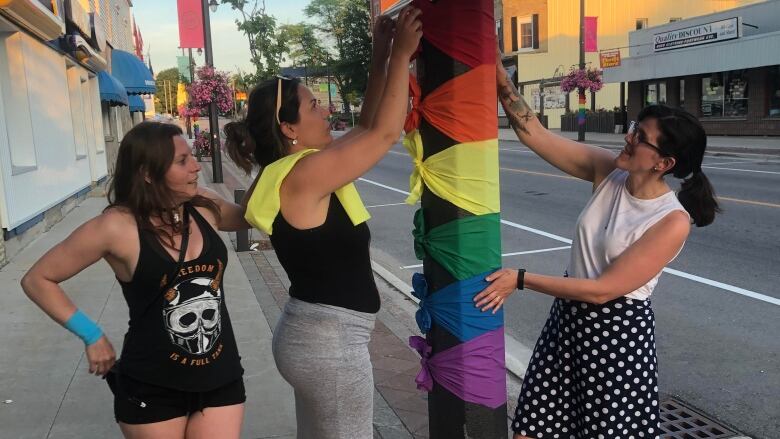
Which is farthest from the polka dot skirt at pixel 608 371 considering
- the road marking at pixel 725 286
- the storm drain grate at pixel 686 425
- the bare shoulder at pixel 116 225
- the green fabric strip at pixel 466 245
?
the road marking at pixel 725 286

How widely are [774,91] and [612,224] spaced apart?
26.4m

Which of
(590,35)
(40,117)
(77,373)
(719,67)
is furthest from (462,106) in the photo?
(590,35)

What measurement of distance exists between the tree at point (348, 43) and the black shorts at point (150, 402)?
63453 mm

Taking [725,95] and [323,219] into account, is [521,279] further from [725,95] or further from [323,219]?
[725,95]

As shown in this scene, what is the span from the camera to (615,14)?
4228 cm

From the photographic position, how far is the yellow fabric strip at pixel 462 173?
2166mm

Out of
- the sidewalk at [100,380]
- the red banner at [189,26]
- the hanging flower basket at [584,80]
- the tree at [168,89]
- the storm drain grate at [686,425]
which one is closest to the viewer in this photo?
the storm drain grate at [686,425]

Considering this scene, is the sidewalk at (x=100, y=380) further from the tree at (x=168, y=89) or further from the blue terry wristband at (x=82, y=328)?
the tree at (x=168, y=89)

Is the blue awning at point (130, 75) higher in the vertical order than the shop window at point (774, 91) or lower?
higher

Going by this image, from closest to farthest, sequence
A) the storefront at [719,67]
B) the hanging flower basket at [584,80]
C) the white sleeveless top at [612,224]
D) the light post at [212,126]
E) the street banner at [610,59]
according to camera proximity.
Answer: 1. the white sleeveless top at [612,224]
2. the light post at [212,126]
3. the storefront at [719,67]
4. the hanging flower basket at [584,80]
5. the street banner at [610,59]

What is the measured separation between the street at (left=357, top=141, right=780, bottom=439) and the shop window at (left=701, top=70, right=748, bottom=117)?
14.0 m

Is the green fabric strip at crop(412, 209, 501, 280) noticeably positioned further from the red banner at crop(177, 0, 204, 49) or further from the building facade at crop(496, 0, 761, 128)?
the building facade at crop(496, 0, 761, 128)

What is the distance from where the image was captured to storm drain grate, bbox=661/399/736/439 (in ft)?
11.9

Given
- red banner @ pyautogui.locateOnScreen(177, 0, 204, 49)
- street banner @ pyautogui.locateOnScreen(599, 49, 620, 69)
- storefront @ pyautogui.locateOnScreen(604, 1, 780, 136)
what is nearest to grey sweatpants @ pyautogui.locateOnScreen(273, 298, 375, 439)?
red banner @ pyautogui.locateOnScreen(177, 0, 204, 49)
